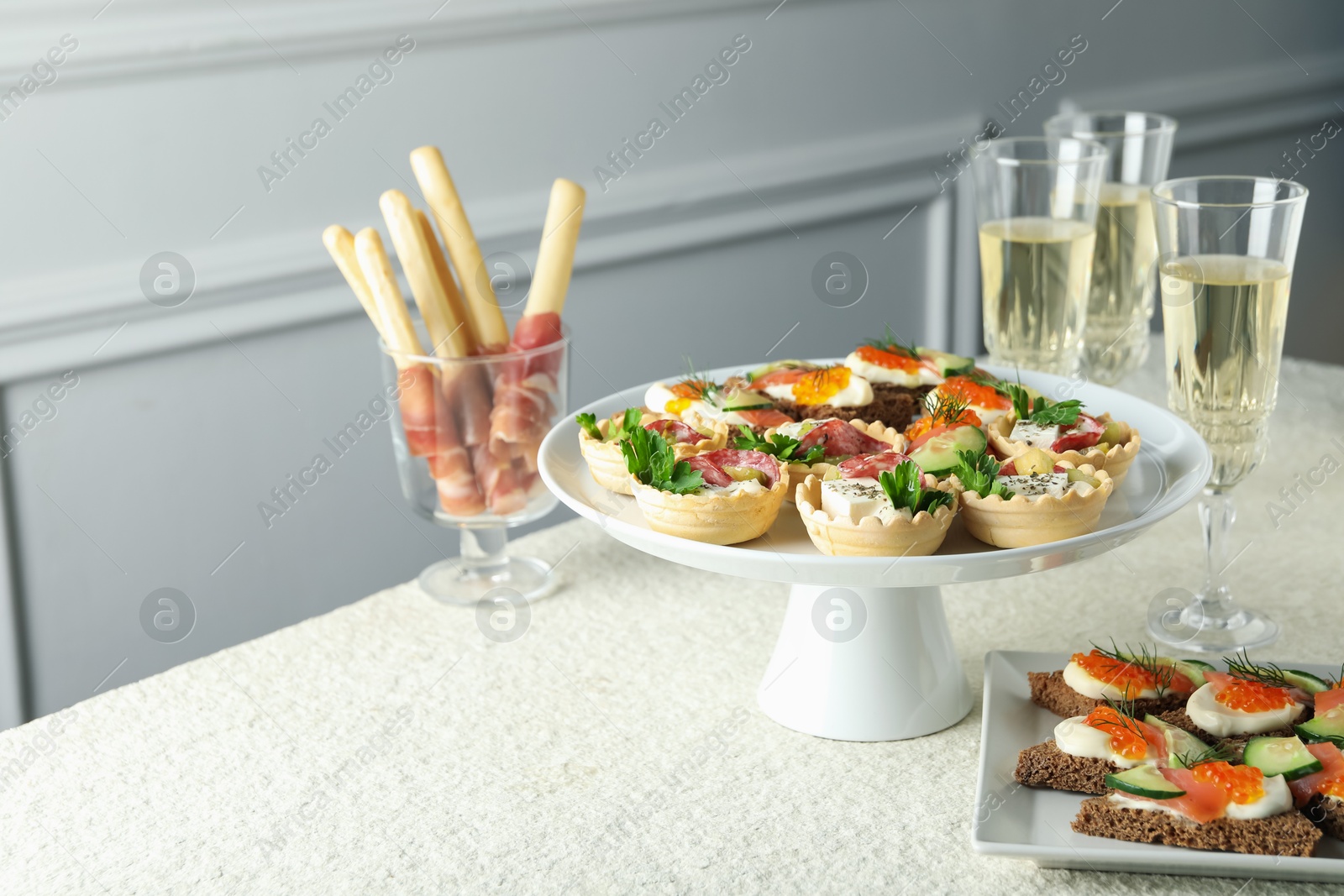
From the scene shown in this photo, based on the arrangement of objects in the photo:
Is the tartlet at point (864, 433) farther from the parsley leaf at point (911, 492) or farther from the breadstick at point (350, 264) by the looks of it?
the breadstick at point (350, 264)

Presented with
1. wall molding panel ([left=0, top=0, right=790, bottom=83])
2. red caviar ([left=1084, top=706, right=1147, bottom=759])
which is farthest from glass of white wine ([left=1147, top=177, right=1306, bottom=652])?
wall molding panel ([left=0, top=0, right=790, bottom=83])

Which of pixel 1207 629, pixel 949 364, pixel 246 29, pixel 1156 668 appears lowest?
pixel 1207 629

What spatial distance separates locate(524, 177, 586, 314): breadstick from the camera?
125 cm

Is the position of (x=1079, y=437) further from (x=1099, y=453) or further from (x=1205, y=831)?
(x=1205, y=831)

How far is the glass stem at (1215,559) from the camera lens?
3.79ft

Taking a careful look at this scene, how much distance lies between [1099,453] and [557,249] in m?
0.58

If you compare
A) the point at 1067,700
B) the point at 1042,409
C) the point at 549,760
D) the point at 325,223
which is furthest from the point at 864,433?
the point at 325,223

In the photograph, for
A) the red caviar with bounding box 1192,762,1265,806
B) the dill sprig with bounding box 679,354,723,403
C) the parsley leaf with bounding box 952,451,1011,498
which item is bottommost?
the red caviar with bounding box 1192,762,1265,806

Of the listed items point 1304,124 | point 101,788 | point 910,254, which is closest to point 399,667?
point 101,788

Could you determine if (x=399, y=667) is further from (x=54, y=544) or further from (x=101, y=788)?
(x=54, y=544)

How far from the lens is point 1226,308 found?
1037 millimetres

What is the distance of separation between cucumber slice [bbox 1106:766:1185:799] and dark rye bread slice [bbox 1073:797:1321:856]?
0.04ft

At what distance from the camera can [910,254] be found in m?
2.98

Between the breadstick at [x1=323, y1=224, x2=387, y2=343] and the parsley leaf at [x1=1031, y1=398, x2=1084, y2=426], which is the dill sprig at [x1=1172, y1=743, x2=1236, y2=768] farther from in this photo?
the breadstick at [x1=323, y1=224, x2=387, y2=343]
